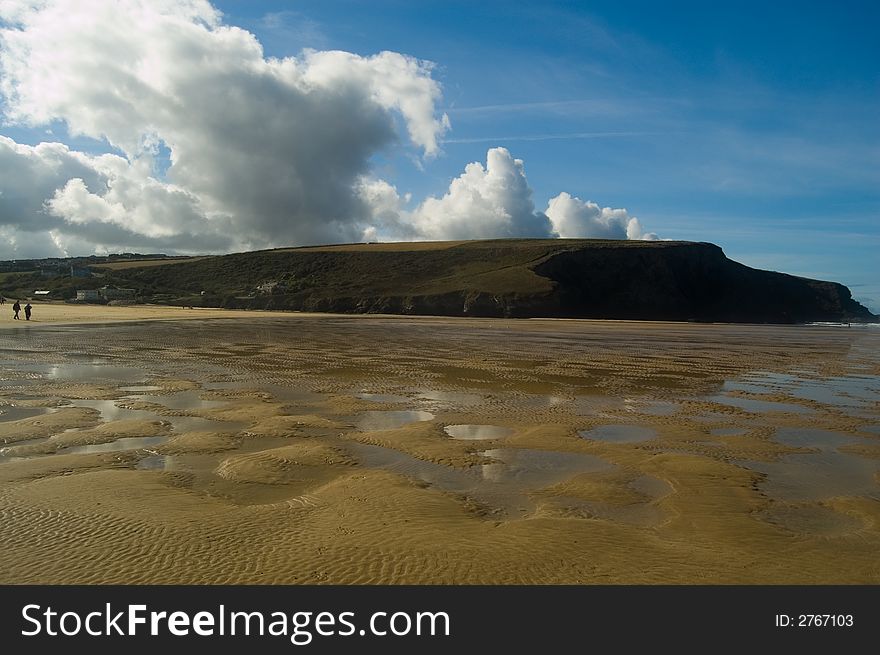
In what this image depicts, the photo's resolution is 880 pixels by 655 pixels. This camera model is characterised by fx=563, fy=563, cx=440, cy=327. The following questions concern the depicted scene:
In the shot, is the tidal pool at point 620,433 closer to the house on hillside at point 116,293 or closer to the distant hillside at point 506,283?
the distant hillside at point 506,283

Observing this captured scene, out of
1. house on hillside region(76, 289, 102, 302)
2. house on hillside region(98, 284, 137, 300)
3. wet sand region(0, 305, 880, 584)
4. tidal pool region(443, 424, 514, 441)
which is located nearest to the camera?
wet sand region(0, 305, 880, 584)

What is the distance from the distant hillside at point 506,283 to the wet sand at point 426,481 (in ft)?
276

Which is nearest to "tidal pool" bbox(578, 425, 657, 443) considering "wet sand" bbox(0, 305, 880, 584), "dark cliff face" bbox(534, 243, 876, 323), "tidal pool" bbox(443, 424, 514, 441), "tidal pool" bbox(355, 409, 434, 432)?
"wet sand" bbox(0, 305, 880, 584)

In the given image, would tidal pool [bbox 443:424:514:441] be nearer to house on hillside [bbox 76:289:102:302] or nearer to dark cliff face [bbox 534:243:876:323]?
dark cliff face [bbox 534:243:876:323]

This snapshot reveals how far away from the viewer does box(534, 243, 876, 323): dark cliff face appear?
382 ft

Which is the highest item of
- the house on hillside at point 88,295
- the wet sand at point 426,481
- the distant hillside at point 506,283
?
the distant hillside at point 506,283

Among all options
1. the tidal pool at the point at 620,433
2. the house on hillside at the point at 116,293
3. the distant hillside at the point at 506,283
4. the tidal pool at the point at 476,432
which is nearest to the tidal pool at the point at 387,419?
the tidal pool at the point at 476,432

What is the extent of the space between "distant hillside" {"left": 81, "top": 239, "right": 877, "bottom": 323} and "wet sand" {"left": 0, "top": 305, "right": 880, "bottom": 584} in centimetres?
8423

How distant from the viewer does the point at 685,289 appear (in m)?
126

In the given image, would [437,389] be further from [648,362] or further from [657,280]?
[657,280]

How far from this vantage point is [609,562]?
6082mm

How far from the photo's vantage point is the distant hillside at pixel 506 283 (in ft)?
352

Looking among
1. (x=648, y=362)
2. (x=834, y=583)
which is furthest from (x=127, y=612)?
(x=648, y=362)

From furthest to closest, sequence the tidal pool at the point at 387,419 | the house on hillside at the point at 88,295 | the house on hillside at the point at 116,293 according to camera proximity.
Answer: the house on hillside at the point at 116,293, the house on hillside at the point at 88,295, the tidal pool at the point at 387,419
